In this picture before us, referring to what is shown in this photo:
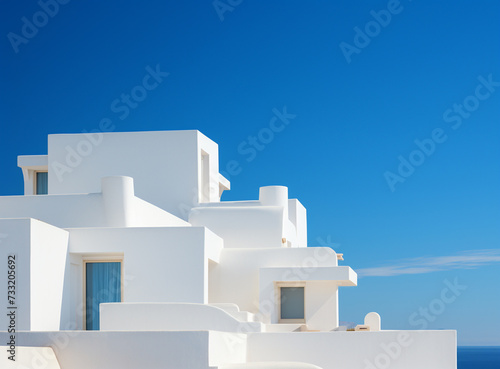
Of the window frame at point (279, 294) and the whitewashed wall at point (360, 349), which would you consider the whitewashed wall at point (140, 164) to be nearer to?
the window frame at point (279, 294)

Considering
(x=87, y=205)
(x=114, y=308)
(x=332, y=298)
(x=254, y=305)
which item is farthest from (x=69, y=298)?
(x=332, y=298)

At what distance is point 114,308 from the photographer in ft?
64.5

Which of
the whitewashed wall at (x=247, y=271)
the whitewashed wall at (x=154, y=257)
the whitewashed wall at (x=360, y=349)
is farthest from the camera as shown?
the whitewashed wall at (x=247, y=271)

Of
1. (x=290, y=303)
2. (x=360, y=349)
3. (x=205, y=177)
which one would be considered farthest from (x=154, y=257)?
(x=205, y=177)

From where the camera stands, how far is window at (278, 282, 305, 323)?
25.1 metres

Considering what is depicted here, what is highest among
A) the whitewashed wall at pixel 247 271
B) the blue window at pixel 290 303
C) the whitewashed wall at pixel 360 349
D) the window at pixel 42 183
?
the window at pixel 42 183

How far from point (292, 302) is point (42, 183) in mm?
11584

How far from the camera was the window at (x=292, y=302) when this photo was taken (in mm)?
25125

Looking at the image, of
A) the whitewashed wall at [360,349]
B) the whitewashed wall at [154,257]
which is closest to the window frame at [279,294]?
the whitewashed wall at [154,257]

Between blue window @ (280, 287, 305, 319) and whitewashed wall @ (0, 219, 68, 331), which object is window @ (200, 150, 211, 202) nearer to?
blue window @ (280, 287, 305, 319)

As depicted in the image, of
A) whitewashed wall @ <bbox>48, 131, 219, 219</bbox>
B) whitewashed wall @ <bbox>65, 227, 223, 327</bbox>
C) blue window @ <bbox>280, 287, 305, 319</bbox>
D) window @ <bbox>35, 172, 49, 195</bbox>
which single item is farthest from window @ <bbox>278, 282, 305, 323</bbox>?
window @ <bbox>35, 172, 49, 195</bbox>

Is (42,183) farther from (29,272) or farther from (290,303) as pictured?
(29,272)

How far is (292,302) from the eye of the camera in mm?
25188

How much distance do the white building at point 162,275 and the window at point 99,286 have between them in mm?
30
